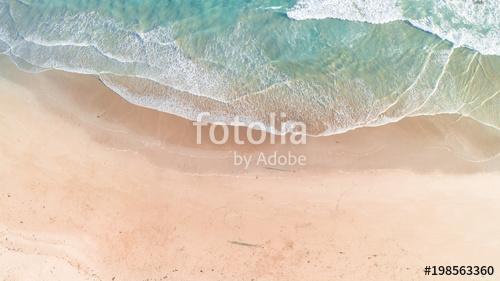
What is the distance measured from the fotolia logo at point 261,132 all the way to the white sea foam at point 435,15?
102 inches

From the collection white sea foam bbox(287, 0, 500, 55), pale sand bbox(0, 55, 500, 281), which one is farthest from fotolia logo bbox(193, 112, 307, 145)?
white sea foam bbox(287, 0, 500, 55)

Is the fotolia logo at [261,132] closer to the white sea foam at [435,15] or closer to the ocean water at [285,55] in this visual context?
the ocean water at [285,55]

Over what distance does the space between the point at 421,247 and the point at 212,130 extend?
4.69 m

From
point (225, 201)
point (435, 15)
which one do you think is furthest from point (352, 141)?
point (435, 15)

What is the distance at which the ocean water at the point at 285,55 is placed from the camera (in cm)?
844

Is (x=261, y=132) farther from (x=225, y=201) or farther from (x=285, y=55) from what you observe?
(x=285, y=55)

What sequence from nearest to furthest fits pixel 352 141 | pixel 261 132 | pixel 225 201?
pixel 225 201, pixel 352 141, pixel 261 132

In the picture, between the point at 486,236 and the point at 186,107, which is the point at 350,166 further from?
the point at 186,107

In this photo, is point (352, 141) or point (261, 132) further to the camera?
point (261, 132)

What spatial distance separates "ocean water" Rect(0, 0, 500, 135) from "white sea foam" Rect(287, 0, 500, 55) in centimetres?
3

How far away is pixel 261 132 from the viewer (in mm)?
8398

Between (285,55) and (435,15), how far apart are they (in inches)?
138

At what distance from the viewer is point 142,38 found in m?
8.98

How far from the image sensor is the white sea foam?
878cm
